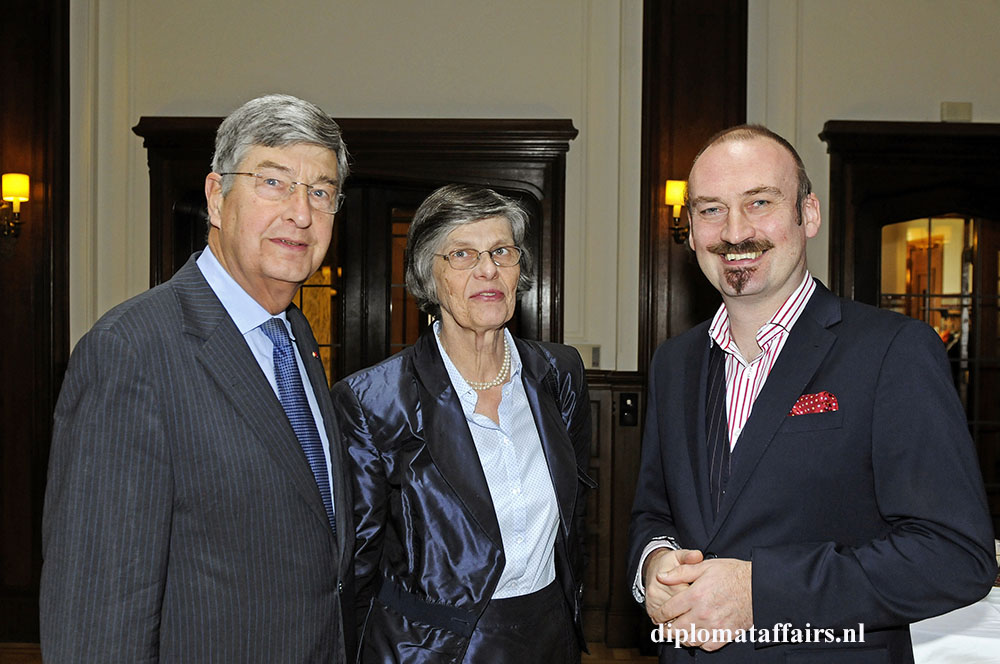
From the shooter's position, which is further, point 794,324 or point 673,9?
point 673,9

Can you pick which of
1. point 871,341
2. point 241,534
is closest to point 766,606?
point 871,341

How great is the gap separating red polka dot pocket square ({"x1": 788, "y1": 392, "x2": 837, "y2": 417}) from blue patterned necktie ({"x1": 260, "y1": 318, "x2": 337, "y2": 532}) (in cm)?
99

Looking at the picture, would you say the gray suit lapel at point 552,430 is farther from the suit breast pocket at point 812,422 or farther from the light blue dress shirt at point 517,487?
the suit breast pocket at point 812,422

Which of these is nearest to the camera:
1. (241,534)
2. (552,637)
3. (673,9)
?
(241,534)

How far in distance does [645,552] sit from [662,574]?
8.4 inches

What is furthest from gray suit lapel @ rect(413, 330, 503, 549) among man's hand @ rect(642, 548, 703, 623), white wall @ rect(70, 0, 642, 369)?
white wall @ rect(70, 0, 642, 369)

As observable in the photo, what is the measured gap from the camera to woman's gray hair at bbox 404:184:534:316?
7.79 feet

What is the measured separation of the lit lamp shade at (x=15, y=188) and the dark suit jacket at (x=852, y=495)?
507cm

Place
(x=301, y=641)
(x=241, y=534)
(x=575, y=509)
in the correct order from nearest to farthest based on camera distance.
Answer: (x=241, y=534) → (x=301, y=641) → (x=575, y=509)

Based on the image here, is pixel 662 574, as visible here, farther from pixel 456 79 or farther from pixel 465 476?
pixel 456 79

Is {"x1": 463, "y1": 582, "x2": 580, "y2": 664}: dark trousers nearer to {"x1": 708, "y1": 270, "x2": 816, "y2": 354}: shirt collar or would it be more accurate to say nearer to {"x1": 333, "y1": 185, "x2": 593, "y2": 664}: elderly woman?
{"x1": 333, "y1": 185, "x2": 593, "y2": 664}: elderly woman

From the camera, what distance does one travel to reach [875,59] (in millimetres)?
5496

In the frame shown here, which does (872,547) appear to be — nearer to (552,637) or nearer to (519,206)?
(552,637)

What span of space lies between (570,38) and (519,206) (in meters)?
3.56
